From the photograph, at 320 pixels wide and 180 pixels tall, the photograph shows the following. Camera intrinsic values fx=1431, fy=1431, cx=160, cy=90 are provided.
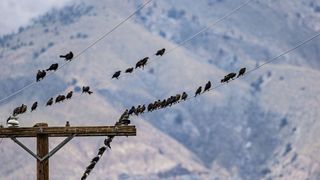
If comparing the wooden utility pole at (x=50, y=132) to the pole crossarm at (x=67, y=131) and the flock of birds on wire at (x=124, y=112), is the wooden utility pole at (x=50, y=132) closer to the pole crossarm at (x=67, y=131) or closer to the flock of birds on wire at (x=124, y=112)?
the pole crossarm at (x=67, y=131)

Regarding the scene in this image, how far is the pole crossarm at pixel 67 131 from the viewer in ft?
151

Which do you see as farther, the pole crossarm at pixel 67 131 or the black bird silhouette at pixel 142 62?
the black bird silhouette at pixel 142 62

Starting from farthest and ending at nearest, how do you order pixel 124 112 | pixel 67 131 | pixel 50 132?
pixel 124 112 → pixel 67 131 → pixel 50 132

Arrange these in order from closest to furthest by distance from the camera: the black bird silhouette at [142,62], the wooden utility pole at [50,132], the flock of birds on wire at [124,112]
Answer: the wooden utility pole at [50,132] < the flock of birds on wire at [124,112] < the black bird silhouette at [142,62]

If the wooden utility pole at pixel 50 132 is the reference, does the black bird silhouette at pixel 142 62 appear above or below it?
above

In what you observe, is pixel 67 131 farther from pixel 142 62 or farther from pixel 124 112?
pixel 142 62

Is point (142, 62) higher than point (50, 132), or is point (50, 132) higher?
point (142, 62)

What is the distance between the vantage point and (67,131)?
46.2 m

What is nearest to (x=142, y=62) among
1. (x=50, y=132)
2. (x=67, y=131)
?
(x=67, y=131)

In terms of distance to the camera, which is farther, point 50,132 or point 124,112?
point 124,112

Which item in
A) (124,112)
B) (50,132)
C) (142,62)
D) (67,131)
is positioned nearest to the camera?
(50,132)

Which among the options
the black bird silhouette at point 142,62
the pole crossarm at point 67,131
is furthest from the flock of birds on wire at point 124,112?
the pole crossarm at point 67,131

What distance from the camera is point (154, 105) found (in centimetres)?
5650

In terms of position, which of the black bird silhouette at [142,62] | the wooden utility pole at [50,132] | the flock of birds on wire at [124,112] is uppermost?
the black bird silhouette at [142,62]
